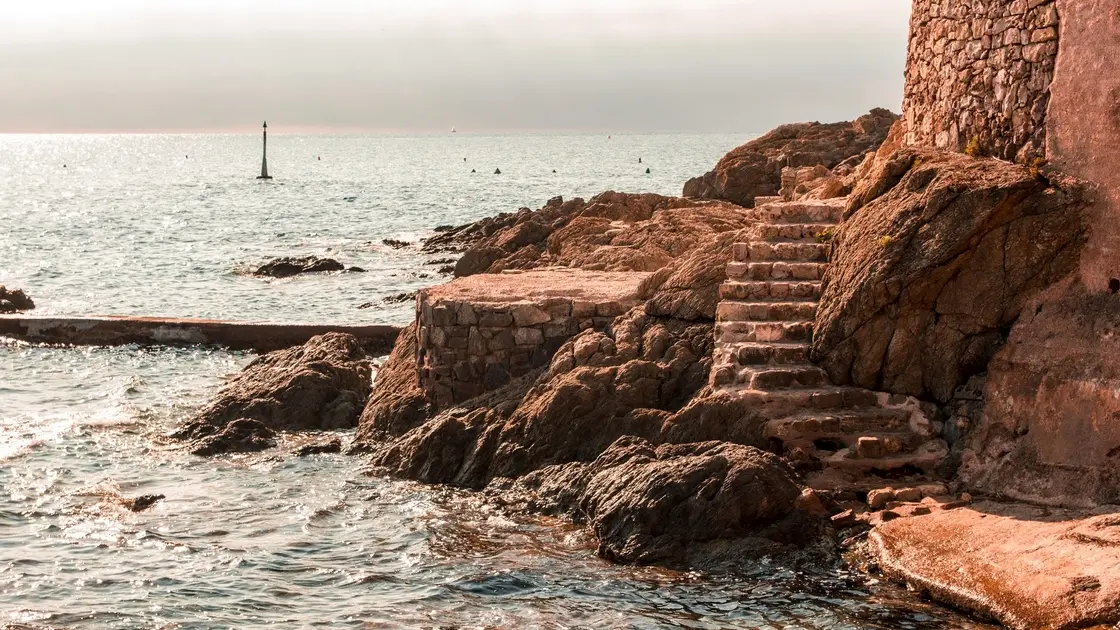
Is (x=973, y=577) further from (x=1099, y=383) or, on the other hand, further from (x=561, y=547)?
(x=561, y=547)

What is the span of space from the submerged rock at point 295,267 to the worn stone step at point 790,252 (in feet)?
79.3

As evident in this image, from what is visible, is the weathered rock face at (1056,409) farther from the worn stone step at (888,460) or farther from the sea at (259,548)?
the sea at (259,548)

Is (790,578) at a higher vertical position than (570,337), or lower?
lower

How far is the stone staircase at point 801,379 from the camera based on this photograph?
38.8 feet

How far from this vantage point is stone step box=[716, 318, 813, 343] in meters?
13.0

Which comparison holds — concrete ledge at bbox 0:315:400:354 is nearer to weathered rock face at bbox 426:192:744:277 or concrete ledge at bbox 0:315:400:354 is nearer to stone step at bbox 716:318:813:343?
weathered rock face at bbox 426:192:744:277

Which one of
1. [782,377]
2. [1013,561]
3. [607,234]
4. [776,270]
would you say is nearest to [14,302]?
[607,234]

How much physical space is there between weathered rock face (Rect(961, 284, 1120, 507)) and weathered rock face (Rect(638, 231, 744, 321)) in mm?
3220

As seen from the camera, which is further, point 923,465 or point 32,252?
point 32,252

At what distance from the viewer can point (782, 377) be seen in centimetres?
1246

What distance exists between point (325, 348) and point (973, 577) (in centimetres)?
1069

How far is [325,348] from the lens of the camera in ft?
59.2

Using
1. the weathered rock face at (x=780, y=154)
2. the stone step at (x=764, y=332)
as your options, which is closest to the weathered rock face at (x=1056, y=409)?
the stone step at (x=764, y=332)

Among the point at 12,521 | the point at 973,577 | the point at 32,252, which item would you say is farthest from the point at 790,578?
the point at 32,252
